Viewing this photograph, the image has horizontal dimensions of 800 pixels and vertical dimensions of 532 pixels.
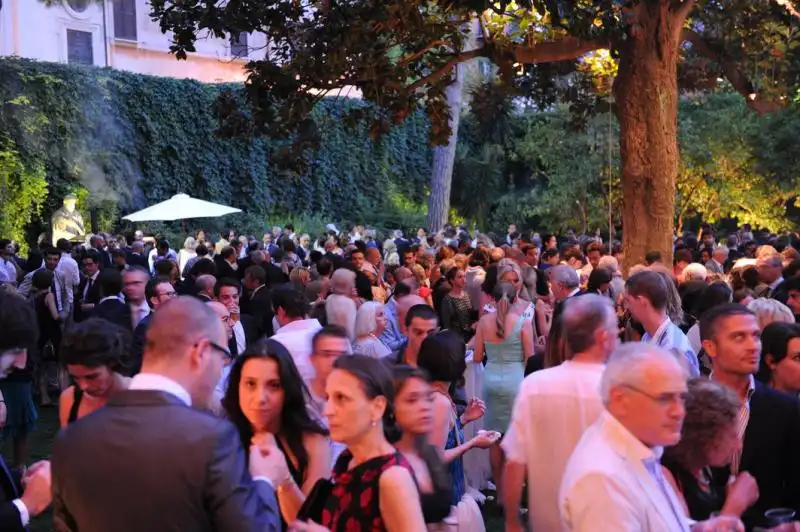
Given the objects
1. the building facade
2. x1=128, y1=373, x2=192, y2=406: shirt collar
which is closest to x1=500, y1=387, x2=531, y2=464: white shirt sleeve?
x1=128, y1=373, x2=192, y2=406: shirt collar

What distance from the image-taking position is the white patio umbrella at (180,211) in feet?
69.2

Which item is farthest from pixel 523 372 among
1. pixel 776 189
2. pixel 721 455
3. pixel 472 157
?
pixel 472 157

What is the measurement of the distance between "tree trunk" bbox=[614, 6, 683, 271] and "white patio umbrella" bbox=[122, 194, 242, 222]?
425 inches

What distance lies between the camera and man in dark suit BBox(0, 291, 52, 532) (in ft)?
11.7

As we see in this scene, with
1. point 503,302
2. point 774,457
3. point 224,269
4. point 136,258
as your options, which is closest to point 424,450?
point 774,457

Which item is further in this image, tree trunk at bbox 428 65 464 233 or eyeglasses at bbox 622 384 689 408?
tree trunk at bbox 428 65 464 233

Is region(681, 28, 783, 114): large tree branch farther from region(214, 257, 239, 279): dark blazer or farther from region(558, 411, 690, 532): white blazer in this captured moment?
region(558, 411, 690, 532): white blazer

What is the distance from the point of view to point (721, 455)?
3572mm

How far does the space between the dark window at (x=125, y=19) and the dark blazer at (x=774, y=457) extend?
119ft

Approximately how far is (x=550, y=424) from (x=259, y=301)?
19.2 feet

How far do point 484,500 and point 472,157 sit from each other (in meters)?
30.5

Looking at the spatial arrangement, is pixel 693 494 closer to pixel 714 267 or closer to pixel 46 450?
pixel 46 450

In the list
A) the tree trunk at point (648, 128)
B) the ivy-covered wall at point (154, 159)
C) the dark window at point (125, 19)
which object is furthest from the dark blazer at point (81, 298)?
the dark window at point (125, 19)

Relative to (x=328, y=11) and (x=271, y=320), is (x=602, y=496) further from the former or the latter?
(x=328, y=11)
